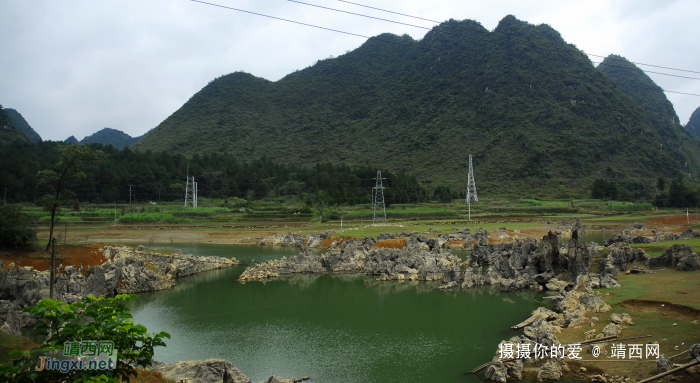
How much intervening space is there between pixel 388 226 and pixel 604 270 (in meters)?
30.4

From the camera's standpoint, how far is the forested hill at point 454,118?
3893 inches

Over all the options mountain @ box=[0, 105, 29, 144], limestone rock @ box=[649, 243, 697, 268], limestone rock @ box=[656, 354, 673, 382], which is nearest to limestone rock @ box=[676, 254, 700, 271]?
limestone rock @ box=[649, 243, 697, 268]

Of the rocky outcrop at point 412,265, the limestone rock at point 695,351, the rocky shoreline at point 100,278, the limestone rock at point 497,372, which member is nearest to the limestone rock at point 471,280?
the rocky outcrop at point 412,265

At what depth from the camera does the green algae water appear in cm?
1308

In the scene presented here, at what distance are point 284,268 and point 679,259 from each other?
23564 mm

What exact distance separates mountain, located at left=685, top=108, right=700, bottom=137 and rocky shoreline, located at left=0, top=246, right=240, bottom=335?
213531 mm

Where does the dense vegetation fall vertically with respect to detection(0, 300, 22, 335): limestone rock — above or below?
above

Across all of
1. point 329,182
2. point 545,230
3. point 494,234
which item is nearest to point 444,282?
point 494,234

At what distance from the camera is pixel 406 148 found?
405ft

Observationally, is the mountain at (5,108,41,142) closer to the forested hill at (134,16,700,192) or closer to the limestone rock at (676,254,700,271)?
the forested hill at (134,16,700,192)

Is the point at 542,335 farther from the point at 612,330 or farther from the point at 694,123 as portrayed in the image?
the point at 694,123

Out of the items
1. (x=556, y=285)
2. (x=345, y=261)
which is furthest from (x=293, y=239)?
(x=556, y=285)

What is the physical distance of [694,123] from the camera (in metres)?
179

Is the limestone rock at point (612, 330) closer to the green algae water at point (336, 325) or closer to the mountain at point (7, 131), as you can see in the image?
→ the green algae water at point (336, 325)
